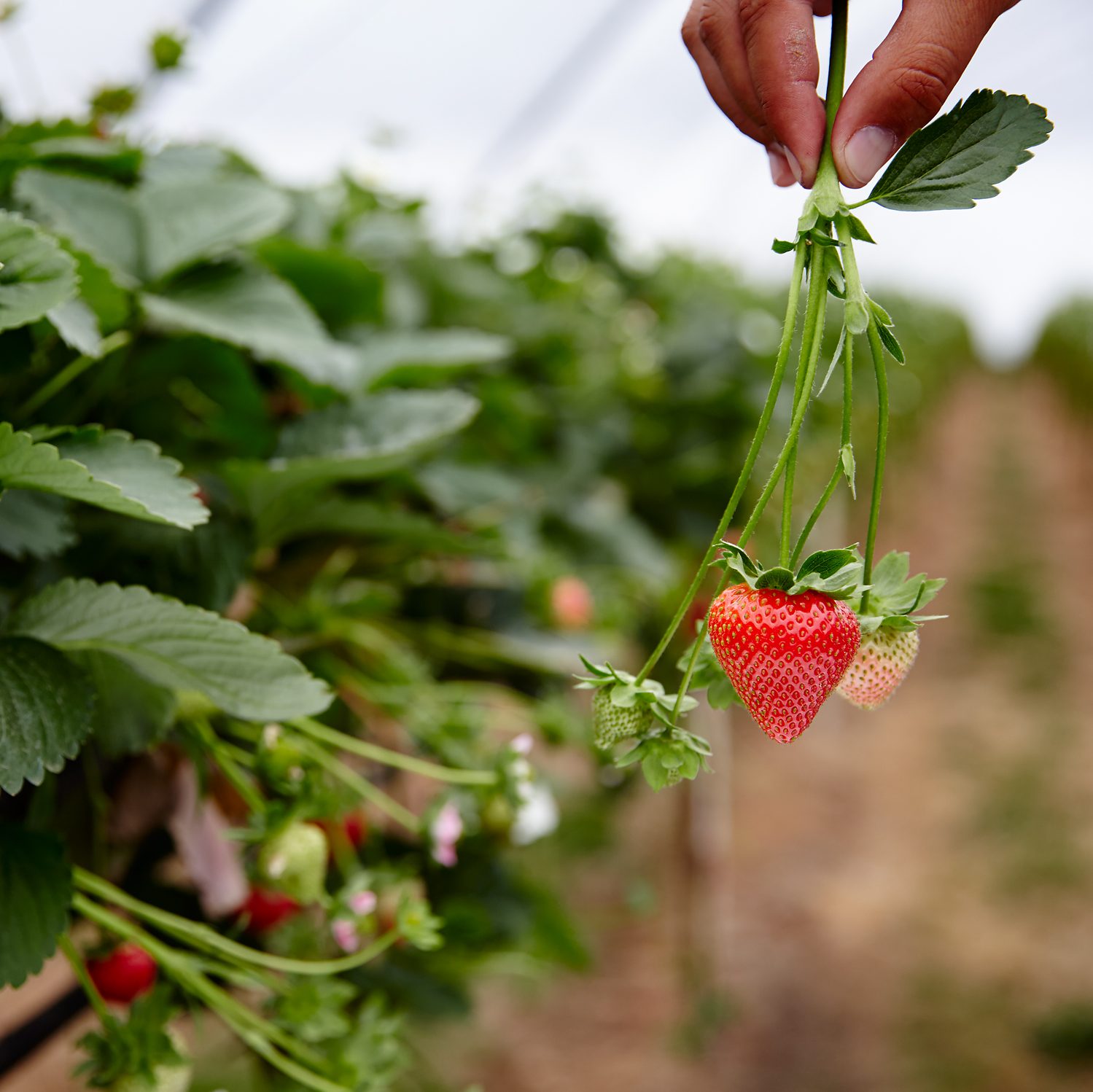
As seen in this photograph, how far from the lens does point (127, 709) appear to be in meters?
0.42

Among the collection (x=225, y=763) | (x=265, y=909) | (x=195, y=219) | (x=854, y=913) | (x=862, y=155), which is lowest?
(x=854, y=913)

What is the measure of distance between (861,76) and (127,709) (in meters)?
0.36

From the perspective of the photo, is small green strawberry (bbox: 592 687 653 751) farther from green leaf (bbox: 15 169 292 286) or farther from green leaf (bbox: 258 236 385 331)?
green leaf (bbox: 258 236 385 331)

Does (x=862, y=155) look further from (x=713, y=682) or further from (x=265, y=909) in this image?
(x=265, y=909)

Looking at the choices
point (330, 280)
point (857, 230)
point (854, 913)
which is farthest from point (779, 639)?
point (854, 913)

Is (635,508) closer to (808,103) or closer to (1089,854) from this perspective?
(808,103)

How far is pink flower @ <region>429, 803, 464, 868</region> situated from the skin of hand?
0.39 m

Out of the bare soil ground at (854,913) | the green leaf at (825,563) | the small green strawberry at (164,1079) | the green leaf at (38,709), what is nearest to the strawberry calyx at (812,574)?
the green leaf at (825,563)

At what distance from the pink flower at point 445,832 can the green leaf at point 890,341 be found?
0.38 metres

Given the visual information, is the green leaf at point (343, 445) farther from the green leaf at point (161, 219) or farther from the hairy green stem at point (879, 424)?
the hairy green stem at point (879, 424)

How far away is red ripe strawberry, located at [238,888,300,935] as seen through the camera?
543 millimetres

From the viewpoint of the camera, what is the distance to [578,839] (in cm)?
255

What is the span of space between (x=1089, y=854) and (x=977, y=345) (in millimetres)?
15033

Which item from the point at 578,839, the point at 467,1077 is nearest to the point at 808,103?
the point at 467,1077
